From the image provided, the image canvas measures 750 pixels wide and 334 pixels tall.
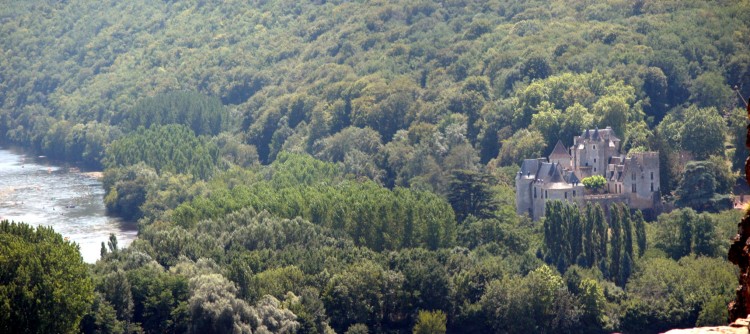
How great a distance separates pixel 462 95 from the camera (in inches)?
6545

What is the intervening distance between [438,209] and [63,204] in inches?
1903

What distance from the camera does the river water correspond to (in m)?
132

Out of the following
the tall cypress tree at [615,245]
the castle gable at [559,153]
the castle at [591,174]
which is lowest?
the tall cypress tree at [615,245]

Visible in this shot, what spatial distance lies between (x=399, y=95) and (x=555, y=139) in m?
38.9

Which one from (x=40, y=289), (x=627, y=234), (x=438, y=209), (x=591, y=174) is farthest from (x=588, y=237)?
(x=40, y=289)

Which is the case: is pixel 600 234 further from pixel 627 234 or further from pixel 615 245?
pixel 615 245

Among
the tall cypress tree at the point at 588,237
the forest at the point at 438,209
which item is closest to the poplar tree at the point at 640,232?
the forest at the point at 438,209

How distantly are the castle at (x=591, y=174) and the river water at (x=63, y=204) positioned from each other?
3213cm

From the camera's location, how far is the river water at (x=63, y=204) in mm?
131875

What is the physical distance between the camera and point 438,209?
11594cm

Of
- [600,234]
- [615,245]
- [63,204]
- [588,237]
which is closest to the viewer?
[615,245]

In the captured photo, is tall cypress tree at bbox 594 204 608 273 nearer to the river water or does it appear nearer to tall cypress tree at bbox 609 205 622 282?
tall cypress tree at bbox 609 205 622 282

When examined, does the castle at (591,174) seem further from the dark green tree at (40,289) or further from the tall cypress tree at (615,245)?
the dark green tree at (40,289)

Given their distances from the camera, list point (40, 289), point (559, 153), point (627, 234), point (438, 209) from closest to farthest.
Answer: point (40, 289) → point (627, 234) → point (438, 209) → point (559, 153)
